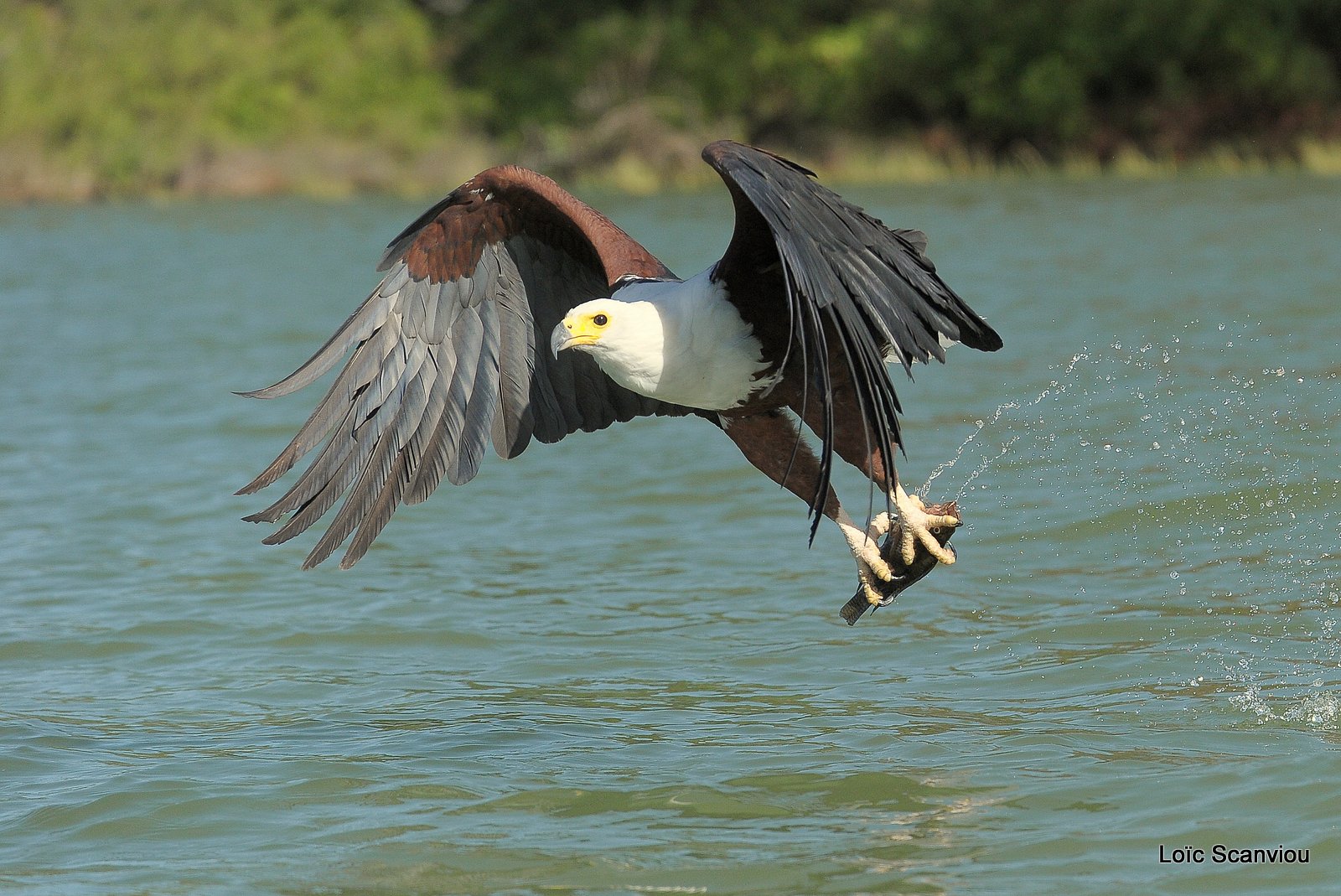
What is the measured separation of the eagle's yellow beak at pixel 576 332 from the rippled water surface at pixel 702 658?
51.8 inches

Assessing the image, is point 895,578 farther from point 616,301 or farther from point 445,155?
point 445,155

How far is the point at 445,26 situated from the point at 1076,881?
4268 cm

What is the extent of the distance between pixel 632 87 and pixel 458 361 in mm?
32699

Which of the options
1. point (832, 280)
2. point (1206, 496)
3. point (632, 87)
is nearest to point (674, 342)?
point (832, 280)

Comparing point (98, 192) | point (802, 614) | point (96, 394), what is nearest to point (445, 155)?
point (98, 192)

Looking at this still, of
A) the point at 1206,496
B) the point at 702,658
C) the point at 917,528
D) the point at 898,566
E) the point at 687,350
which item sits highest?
the point at 687,350

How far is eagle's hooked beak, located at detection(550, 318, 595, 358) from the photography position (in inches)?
179

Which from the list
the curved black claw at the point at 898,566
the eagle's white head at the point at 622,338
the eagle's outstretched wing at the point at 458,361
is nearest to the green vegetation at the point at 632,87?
the eagle's outstretched wing at the point at 458,361

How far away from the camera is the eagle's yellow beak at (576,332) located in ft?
14.9

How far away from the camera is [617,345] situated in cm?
464

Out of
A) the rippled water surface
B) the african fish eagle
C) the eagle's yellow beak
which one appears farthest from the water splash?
the eagle's yellow beak

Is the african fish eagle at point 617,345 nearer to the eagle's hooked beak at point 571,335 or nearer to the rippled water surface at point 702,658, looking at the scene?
the eagle's hooked beak at point 571,335

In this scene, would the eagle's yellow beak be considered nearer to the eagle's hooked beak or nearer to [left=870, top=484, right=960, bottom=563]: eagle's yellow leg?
the eagle's hooked beak

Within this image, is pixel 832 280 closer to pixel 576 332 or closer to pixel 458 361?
pixel 576 332
